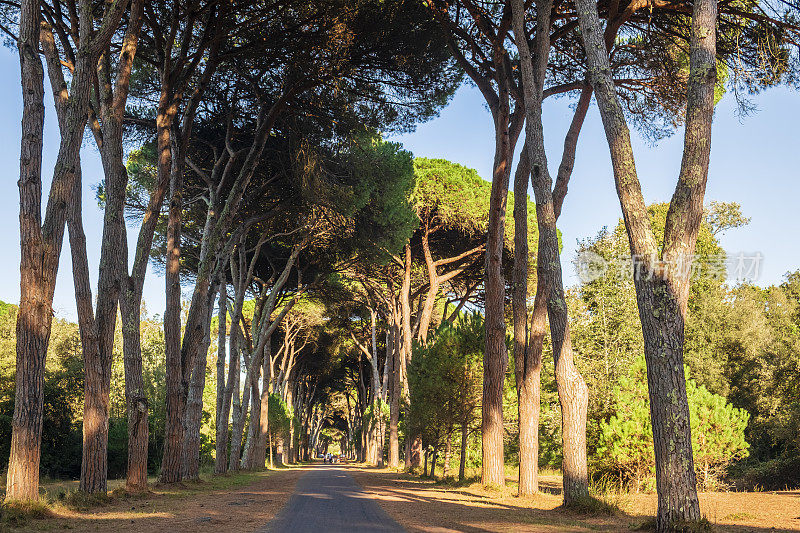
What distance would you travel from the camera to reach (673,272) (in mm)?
6867

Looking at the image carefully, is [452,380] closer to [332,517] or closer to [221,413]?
[221,413]

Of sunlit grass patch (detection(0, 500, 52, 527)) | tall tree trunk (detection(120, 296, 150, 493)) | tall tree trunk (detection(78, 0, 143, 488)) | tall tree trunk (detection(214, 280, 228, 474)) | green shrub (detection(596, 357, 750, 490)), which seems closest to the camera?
sunlit grass patch (detection(0, 500, 52, 527))

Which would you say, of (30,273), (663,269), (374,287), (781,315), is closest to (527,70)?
(663,269)

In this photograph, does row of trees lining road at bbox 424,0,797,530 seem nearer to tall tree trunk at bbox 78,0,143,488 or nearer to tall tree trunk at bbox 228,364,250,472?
tall tree trunk at bbox 78,0,143,488

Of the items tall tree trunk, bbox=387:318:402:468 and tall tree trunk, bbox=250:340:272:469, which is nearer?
tall tree trunk, bbox=387:318:402:468

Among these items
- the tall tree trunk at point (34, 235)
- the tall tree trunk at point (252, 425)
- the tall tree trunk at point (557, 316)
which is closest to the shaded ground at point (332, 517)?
the tall tree trunk at point (557, 316)

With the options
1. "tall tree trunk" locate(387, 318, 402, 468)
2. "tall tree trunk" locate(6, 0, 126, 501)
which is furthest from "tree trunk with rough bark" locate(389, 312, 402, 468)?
"tall tree trunk" locate(6, 0, 126, 501)

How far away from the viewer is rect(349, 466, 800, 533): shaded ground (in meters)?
7.89

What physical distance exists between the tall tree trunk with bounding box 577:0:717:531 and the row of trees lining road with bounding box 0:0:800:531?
0.02 metres

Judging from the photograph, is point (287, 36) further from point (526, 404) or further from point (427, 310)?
point (427, 310)

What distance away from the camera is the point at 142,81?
17250mm

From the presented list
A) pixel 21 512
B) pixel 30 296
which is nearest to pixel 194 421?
pixel 30 296

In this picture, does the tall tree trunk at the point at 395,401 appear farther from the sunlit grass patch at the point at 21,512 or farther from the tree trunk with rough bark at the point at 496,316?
the sunlit grass patch at the point at 21,512

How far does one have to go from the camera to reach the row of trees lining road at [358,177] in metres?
7.86
